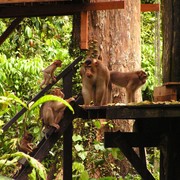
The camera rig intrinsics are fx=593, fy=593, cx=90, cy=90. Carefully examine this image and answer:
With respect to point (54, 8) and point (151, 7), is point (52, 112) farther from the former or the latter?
point (151, 7)

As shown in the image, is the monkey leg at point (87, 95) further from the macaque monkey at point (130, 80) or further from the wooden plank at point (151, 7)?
the wooden plank at point (151, 7)

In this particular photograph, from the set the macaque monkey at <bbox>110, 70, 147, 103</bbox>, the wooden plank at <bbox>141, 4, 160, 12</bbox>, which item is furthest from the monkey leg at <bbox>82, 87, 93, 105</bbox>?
the wooden plank at <bbox>141, 4, 160, 12</bbox>

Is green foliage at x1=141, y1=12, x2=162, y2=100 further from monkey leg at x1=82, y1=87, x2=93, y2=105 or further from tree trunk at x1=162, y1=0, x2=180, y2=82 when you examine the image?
tree trunk at x1=162, y1=0, x2=180, y2=82

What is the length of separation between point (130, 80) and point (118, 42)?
1.67 m

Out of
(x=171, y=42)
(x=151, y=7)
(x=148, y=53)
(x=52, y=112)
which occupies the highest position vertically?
(x=151, y=7)

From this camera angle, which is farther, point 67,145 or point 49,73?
point 49,73

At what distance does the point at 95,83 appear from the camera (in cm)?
855

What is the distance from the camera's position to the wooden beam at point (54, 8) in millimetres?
8484

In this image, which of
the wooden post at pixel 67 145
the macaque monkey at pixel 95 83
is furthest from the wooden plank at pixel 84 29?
the wooden post at pixel 67 145

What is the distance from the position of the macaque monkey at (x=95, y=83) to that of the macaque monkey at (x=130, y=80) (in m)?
0.64

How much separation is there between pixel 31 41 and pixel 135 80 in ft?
19.9

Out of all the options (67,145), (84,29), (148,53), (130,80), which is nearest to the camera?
(67,145)

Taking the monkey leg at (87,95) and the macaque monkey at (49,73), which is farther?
the macaque monkey at (49,73)

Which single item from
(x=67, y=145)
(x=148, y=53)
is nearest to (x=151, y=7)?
(x=67, y=145)
